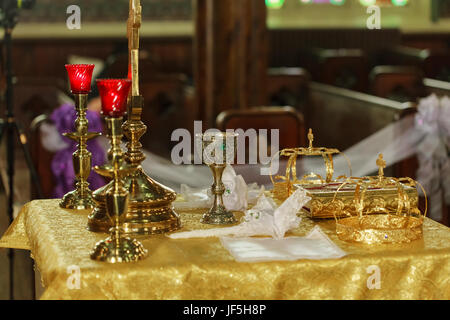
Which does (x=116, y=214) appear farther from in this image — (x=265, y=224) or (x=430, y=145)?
(x=430, y=145)

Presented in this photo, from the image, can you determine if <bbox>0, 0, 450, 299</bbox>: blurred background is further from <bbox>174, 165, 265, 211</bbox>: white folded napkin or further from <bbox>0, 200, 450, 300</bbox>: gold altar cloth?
<bbox>0, 200, 450, 300</bbox>: gold altar cloth

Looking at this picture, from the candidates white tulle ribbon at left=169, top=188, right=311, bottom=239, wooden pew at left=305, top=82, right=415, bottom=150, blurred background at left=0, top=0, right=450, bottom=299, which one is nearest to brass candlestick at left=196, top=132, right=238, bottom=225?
white tulle ribbon at left=169, top=188, right=311, bottom=239

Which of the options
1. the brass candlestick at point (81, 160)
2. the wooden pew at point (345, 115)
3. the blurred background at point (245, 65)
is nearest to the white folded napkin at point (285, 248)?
the brass candlestick at point (81, 160)

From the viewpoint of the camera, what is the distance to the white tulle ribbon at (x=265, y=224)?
1.94 m

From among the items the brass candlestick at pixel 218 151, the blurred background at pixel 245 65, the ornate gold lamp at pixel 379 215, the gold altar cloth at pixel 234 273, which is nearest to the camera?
the gold altar cloth at pixel 234 273

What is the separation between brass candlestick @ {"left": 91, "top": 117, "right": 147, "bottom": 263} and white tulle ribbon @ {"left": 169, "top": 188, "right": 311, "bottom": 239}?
0.20 meters

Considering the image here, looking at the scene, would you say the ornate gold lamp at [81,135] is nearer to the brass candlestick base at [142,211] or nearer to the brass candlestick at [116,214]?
the brass candlestick base at [142,211]

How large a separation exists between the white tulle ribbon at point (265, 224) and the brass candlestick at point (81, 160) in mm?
463

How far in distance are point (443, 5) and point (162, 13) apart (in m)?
3.77

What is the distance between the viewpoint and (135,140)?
199 cm

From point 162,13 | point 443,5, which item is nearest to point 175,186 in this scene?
point 162,13

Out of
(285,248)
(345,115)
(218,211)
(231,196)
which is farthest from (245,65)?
(285,248)

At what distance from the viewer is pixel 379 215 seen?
201 centimetres

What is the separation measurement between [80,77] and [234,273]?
0.77 metres
